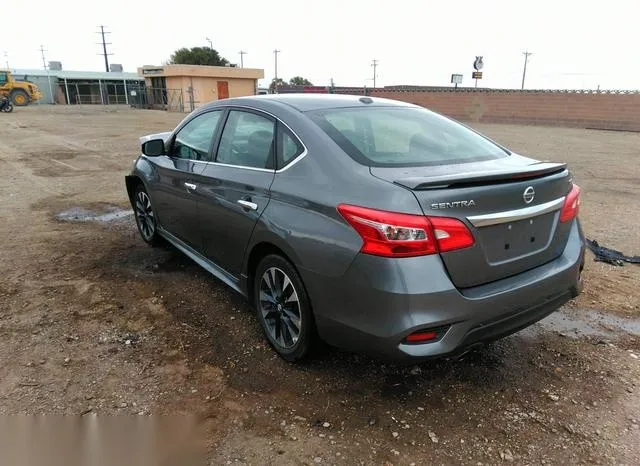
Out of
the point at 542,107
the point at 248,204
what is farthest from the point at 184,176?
the point at 542,107

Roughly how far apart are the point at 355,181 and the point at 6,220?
587 centimetres

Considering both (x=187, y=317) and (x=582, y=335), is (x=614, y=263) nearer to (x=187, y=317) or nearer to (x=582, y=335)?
(x=582, y=335)

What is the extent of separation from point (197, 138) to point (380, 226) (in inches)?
94.6

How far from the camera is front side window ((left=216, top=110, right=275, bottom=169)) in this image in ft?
11.1

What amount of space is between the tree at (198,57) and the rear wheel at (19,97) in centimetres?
2973

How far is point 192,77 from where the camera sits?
42750 mm

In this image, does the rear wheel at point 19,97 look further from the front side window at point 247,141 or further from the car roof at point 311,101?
the front side window at point 247,141

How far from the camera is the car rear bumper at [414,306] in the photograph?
Answer: 8.00ft

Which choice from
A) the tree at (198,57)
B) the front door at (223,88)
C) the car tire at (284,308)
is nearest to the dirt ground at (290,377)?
the car tire at (284,308)

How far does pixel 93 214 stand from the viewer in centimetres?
702

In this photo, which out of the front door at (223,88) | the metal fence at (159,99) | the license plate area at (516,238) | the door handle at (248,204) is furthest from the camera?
the front door at (223,88)

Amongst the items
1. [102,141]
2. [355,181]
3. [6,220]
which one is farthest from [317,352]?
[102,141]

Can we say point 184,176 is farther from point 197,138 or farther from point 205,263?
point 205,263

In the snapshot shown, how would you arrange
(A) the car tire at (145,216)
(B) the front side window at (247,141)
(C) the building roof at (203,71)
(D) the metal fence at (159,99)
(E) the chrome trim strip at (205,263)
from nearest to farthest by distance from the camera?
(B) the front side window at (247,141)
(E) the chrome trim strip at (205,263)
(A) the car tire at (145,216)
(C) the building roof at (203,71)
(D) the metal fence at (159,99)
